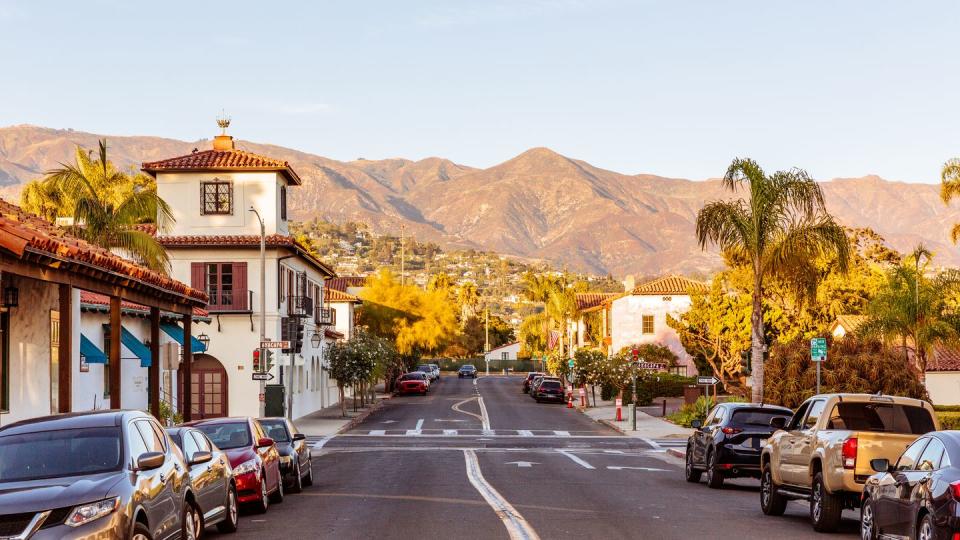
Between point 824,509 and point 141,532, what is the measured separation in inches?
358

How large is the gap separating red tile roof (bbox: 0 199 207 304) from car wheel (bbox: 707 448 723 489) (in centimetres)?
1085

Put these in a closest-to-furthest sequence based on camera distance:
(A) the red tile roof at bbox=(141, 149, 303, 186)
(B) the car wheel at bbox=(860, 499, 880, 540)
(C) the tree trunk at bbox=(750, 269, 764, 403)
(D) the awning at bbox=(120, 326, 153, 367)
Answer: (B) the car wheel at bbox=(860, 499, 880, 540) → (D) the awning at bbox=(120, 326, 153, 367) → (C) the tree trunk at bbox=(750, 269, 764, 403) → (A) the red tile roof at bbox=(141, 149, 303, 186)

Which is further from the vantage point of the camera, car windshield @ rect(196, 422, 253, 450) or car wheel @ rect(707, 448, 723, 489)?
car wheel @ rect(707, 448, 723, 489)

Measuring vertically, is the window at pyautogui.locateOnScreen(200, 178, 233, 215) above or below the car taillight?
above

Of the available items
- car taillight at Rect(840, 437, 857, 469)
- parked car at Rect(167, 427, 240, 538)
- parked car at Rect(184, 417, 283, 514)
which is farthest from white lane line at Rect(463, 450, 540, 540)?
car taillight at Rect(840, 437, 857, 469)

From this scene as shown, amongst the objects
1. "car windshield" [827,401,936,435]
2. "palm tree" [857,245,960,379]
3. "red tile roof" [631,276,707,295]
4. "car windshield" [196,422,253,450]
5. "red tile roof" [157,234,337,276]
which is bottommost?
"car windshield" [196,422,253,450]

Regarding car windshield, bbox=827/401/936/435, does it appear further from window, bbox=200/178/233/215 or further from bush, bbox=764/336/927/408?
window, bbox=200/178/233/215

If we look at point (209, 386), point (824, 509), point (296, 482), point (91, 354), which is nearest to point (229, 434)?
point (296, 482)

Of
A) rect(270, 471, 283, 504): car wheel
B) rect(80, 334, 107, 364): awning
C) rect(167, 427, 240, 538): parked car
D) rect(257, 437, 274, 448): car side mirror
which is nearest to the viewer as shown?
rect(167, 427, 240, 538): parked car

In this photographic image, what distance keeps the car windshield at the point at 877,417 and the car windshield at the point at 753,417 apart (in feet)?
23.0

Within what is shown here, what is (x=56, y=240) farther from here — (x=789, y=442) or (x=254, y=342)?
(x=254, y=342)

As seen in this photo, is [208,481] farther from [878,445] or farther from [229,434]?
[878,445]

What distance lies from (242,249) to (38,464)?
42.8m

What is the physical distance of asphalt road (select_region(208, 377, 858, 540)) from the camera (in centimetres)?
1636
